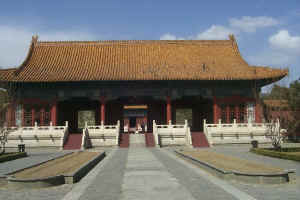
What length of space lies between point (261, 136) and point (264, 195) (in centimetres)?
1794

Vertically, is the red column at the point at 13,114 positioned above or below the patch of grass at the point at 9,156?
above

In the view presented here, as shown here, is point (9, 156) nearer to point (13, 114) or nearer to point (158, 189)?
point (158, 189)

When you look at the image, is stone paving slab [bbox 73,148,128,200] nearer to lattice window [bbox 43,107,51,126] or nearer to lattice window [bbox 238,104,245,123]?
lattice window [bbox 43,107,51,126]

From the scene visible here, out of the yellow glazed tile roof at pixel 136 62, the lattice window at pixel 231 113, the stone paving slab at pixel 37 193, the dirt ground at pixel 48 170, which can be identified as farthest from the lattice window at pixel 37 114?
the stone paving slab at pixel 37 193

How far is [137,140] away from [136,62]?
7537 millimetres

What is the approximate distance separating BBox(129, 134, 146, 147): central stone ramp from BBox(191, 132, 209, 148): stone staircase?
3963mm

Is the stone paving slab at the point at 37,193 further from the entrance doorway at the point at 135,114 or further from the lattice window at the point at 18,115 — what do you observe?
the entrance doorway at the point at 135,114

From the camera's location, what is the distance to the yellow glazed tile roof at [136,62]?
25.2 m

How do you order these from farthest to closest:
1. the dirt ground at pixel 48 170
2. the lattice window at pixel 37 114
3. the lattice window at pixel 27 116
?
the lattice window at pixel 27 116
the lattice window at pixel 37 114
the dirt ground at pixel 48 170

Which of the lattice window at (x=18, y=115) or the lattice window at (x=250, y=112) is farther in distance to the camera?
the lattice window at (x=250, y=112)

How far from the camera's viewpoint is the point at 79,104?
31.2m

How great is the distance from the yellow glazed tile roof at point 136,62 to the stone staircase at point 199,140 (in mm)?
4735

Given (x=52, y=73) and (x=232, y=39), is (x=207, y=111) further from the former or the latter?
(x=52, y=73)

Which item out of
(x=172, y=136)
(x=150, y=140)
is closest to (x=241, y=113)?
(x=172, y=136)
